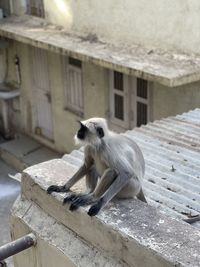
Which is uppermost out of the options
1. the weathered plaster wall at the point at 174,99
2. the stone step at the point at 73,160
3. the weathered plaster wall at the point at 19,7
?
the weathered plaster wall at the point at 19,7

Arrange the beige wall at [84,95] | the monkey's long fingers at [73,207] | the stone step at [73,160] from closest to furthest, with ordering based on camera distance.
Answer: the monkey's long fingers at [73,207] → the stone step at [73,160] → the beige wall at [84,95]

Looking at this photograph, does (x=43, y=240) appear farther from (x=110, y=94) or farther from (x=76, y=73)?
(x=76, y=73)

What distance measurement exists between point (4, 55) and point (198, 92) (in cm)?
721

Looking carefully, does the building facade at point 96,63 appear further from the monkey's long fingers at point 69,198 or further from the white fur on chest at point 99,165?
the monkey's long fingers at point 69,198

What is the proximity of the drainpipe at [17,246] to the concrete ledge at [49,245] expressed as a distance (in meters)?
0.05

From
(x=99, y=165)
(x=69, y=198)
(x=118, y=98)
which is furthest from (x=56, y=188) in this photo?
(x=118, y=98)

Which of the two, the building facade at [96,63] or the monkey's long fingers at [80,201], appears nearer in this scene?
the monkey's long fingers at [80,201]

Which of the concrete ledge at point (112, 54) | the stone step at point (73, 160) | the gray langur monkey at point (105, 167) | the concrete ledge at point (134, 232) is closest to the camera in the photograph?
the concrete ledge at point (134, 232)

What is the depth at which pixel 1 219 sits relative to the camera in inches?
436

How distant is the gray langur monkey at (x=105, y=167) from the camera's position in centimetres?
373

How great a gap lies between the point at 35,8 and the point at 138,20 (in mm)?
3881

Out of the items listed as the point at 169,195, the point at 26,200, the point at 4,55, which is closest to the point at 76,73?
the point at 4,55

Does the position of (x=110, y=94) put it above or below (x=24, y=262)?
below

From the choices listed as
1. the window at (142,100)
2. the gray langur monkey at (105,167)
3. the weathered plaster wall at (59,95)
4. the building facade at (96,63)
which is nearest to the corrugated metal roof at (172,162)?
the gray langur monkey at (105,167)
